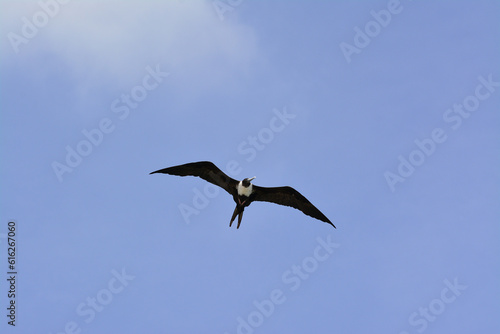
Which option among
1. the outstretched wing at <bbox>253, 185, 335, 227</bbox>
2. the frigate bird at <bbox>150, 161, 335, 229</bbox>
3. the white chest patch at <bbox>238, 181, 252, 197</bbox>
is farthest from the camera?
the outstretched wing at <bbox>253, 185, 335, 227</bbox>

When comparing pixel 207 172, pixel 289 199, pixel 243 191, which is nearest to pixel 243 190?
pixel 243 191

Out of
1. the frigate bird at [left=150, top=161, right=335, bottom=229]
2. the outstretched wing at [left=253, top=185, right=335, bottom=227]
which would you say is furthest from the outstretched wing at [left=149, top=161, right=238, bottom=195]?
the outstretched wing at [left=253, top=185, right=335, bottom=227]

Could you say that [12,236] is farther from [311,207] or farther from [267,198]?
[311,207]

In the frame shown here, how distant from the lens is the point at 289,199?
18.7 m

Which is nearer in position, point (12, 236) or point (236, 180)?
point (12, 236)

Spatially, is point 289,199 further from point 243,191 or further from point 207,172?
point 207,172

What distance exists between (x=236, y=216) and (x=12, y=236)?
606 centimetres

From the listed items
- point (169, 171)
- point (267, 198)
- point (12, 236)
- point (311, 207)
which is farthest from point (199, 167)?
point (12, 236)

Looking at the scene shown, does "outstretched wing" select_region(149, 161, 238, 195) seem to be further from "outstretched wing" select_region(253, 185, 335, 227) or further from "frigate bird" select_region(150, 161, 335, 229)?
"outstretched wing" select_region(253, 185, 335, 227)

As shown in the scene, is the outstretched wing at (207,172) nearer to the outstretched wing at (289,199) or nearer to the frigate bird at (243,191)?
the frigate bird at (243,191)

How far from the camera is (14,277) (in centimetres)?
1605

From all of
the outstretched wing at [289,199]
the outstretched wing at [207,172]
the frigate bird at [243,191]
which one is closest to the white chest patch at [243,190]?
the frigate bird at [243,191]

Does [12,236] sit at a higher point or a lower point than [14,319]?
higher

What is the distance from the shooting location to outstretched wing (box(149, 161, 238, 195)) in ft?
59.0
